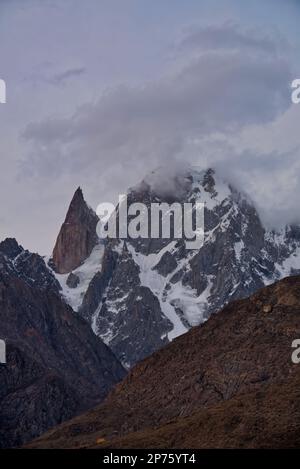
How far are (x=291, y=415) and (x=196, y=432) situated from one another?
45.8 ft
